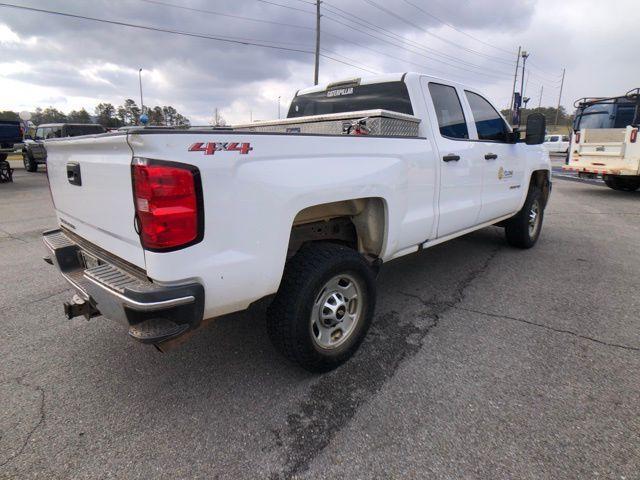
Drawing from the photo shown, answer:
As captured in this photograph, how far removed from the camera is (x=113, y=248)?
2248 mm

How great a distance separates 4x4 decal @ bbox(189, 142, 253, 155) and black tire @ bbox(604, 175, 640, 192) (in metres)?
14.2

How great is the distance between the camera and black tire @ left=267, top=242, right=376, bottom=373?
237 cm

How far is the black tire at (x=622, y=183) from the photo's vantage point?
12588 millimetres

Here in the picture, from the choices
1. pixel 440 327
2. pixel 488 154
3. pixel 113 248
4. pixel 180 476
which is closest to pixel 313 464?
pixel 180 476

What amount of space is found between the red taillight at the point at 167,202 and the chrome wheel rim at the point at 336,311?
0.96 m

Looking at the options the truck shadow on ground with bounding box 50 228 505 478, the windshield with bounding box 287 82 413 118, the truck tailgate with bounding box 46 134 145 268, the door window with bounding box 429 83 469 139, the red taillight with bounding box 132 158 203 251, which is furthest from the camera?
the door window with bounding box 429 83 469 139

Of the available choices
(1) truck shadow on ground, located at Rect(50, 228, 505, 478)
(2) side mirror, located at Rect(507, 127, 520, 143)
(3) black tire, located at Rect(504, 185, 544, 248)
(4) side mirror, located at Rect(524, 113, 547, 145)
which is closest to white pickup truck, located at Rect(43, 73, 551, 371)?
(1) truck shadow on ground, located at Rect(50, 228, 505, 478)

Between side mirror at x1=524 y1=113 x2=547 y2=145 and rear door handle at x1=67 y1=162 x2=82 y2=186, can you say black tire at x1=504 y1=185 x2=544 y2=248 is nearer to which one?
side mirror at x1=524 y1=113 x2=547 y2=145

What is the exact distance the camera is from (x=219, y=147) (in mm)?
1915

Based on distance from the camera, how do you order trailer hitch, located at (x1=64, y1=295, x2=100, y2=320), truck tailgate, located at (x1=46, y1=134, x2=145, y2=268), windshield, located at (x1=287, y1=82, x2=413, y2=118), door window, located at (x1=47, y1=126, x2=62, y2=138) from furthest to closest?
1. door window, located at (x1=47, y1=126, x2=62, y2=138)
2. windshield, located at (x1=287, y1=82, x2=413, y2=118)
3. trailer hitch, located at (x1=64, y1=295, x2=100, y2=320)
4. truck tailgate, located at (x1=46, y1=134, x2=145, y2=268)

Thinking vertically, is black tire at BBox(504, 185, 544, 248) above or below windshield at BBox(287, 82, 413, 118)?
below

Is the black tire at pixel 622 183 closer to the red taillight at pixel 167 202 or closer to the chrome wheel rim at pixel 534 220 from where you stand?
the chrome wheel rim at pixel 534 220

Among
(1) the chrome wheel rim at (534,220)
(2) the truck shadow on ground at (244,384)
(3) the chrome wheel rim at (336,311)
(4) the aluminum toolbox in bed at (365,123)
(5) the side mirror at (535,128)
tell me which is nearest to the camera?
(2) the truck shadow on ground at (244,384)

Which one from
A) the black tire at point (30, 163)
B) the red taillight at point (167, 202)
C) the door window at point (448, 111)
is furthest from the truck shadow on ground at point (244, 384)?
the black tire at point (30, 163)
